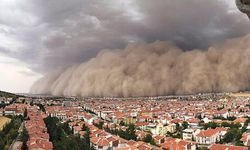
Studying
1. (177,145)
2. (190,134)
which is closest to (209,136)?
(190,134)

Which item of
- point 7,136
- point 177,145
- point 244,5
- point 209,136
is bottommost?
point 177,145

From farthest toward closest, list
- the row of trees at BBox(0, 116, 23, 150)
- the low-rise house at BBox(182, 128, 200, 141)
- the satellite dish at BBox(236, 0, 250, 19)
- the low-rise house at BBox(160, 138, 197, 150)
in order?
the low-rise house at BBox(182, 128, 200, 141)
the low-rise house at BBox(160, 138, 197, 150)
the row of trees at BBox(0, 116, 23, 150)
the satellite dish at BBox(236, 0, 250, 19)

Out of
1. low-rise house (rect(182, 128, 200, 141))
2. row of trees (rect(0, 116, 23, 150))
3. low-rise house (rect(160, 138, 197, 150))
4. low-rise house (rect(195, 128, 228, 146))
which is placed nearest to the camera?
row of trees (rect(0, 116, 23, 150))

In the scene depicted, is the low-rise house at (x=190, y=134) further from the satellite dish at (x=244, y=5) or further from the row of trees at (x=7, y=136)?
the satellite dish at (x=244, y=5)

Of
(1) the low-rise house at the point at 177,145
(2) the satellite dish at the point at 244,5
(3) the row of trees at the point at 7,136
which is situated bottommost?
(1) the low-rise house at the point at 177,145

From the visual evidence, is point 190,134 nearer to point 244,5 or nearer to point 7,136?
point 7,136

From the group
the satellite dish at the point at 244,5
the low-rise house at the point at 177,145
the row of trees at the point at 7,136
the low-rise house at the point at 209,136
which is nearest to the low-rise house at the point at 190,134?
the low-rise house at the point at 209,136

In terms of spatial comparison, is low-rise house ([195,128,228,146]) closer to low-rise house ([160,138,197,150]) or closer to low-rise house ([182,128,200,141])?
low-rise house ([182,128,200,141])

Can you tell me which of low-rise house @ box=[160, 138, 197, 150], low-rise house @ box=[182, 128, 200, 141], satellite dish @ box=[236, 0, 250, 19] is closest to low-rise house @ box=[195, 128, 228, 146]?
low-rise house @ box=[182, 128, 200, 141]

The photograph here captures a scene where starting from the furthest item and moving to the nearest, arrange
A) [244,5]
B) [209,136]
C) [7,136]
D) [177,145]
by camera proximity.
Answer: [209,136], [7,136], [177,145], [244,5]

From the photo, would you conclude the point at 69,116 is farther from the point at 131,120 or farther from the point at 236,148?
the point at 236,148

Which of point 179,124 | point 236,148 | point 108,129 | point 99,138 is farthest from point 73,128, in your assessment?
point 236,148

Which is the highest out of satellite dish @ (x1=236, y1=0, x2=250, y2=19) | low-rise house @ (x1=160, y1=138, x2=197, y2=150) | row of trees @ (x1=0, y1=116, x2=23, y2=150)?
satellite dish @ (x1=236, y1=0, x2=250, y2=19)
